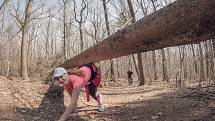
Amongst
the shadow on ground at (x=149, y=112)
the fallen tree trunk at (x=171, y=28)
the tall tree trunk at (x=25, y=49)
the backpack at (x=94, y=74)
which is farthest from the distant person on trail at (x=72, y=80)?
the tall tree trunk at (x=25, y=49)

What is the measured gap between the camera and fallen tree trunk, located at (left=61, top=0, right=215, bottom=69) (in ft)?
9.50

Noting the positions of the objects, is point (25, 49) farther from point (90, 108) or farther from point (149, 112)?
point (149, 112)

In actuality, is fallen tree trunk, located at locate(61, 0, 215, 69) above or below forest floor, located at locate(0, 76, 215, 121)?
above

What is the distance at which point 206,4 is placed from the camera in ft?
9.11

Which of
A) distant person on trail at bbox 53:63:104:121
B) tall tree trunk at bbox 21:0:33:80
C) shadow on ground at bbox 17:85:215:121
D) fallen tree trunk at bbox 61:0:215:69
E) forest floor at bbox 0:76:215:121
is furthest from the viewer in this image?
tall tree trunk at bbox 21:0:33:80

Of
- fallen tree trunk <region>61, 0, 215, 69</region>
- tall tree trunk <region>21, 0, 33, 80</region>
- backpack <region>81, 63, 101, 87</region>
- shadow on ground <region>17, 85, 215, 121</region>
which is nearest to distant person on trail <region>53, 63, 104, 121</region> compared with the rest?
backpack <region>81, 63, 101, 87</region>

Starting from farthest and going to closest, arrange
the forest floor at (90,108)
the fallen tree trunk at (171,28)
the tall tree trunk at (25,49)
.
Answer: the tall tree trunk at (25,49) → the forest floor at (90,108) → the fallen tree trunk at (171,28)

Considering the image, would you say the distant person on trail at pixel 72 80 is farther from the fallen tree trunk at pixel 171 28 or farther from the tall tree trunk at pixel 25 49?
the tall tree trunk at pixel 25 49

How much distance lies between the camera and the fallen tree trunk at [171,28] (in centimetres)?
290

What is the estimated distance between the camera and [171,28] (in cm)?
328

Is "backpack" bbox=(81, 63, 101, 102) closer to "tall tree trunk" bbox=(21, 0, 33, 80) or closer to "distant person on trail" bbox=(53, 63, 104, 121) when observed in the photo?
"distant person on trail" bbox=(53, 63, 104, 121)

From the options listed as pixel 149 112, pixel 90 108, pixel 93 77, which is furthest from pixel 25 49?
pixel 149 112

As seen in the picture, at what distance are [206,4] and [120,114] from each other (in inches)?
171

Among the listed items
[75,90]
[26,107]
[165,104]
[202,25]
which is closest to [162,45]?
[202,25]
